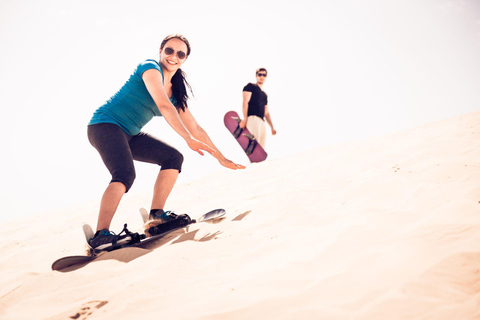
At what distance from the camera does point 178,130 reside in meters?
2.36

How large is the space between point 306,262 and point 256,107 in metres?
6.62

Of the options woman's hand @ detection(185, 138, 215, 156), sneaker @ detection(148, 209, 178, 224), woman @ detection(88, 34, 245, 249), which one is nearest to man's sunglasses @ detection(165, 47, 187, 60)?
woman @ detection(88, 34, 245, 249)

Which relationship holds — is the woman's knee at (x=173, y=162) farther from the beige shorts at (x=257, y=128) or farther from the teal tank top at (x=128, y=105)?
the beige shorts at (x=257, y=128)

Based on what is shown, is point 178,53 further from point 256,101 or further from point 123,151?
point 256,101

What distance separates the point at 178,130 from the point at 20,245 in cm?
228

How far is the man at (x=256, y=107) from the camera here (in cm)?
769

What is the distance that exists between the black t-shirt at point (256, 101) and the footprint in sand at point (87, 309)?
22.1 ft

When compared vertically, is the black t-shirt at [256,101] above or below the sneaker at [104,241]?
above

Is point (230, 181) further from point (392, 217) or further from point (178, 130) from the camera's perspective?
point (392, 217)

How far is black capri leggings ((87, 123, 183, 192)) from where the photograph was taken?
2391 millimetres

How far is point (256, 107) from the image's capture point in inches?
309

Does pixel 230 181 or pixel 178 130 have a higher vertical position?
pixel 178 130

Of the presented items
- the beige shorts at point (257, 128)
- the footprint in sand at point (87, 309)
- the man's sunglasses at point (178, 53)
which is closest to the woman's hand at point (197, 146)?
the man's sunglasses at point (178, 53)

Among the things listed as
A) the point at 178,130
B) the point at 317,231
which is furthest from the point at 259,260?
the point at 178,130
